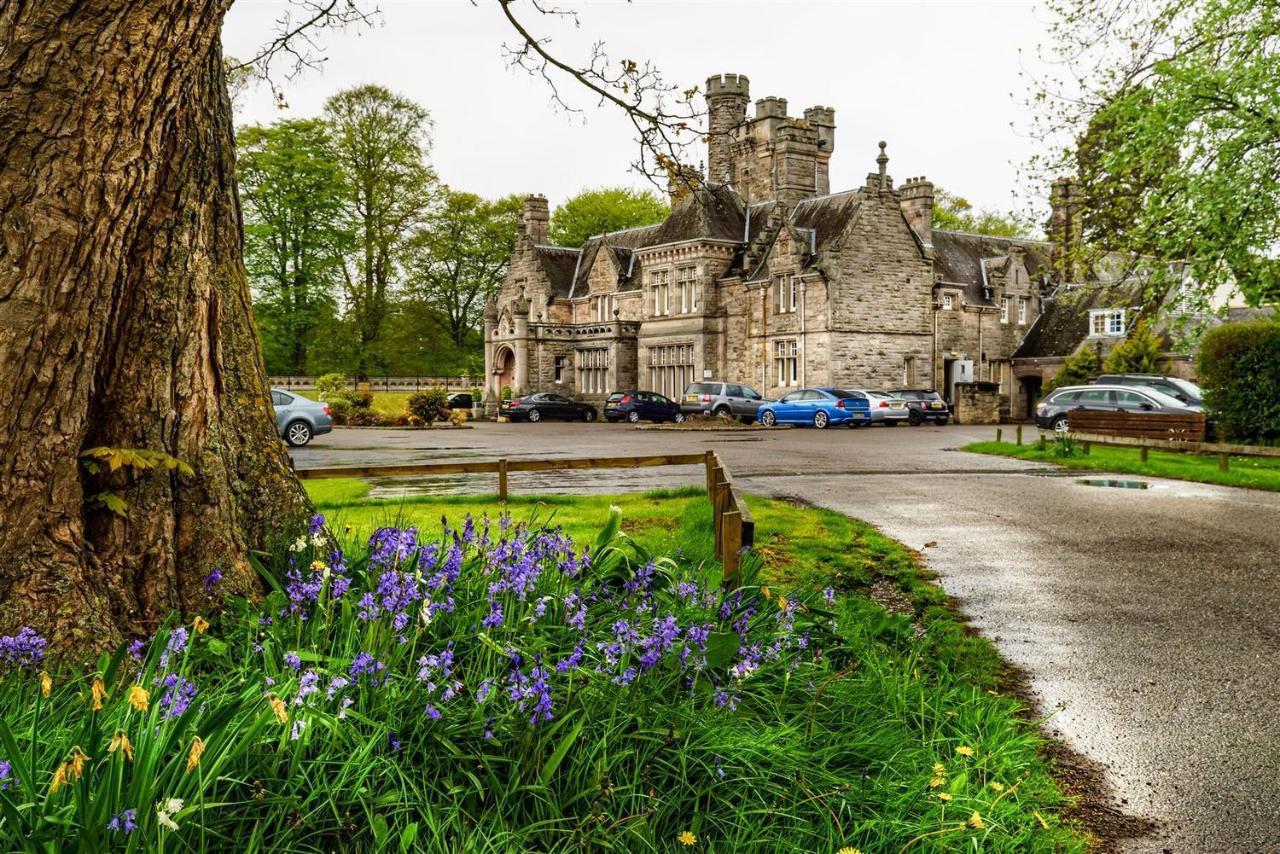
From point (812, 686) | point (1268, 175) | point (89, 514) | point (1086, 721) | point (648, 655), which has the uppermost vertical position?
point (1268, 175)

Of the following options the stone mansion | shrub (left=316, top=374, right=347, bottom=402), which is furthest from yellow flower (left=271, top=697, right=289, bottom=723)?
the stone mansion

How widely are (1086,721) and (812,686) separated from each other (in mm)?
1682

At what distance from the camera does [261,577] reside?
16.0ft

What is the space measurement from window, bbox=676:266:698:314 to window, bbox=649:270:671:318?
898 mm

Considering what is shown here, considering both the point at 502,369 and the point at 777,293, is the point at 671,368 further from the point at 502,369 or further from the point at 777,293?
the point at 502,369

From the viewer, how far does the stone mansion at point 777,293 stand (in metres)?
50.2

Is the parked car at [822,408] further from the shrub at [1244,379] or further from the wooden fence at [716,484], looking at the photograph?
the wooden fence at [716,484]

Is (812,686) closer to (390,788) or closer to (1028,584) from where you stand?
(390,788)

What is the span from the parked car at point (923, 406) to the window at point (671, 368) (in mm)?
12558

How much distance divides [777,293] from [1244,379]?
30.1 m

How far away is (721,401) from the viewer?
47.4 metres

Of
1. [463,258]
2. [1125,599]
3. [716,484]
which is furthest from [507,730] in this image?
[463,258]

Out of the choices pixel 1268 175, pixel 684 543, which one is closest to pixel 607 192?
pixel 1268 175

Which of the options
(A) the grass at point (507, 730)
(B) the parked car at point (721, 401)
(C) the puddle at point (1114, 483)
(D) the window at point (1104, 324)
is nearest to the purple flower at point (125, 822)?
(A) the grass at point (507, 730)
